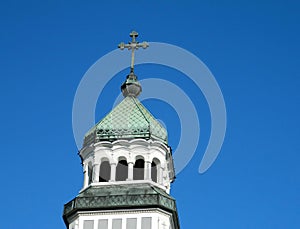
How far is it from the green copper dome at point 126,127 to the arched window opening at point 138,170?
137cm

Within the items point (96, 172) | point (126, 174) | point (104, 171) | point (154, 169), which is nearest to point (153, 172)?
point (154, 169)

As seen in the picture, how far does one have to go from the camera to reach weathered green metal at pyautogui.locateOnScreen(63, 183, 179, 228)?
3975 cm

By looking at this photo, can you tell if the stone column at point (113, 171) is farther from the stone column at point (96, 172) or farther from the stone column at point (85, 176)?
the stone column at point (85, 176)

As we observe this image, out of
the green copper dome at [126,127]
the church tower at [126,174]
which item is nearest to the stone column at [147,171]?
the church tower at [126,174]

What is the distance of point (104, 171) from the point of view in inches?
1697

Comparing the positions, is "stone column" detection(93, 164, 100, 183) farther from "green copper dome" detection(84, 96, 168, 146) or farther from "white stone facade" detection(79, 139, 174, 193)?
"green copper dome" detection(84, 96, 168, 146)

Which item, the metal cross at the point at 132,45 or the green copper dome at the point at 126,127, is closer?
the green copper dome at the point at 126,127

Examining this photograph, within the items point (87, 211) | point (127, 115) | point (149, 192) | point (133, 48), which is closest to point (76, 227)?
point (87, 211)

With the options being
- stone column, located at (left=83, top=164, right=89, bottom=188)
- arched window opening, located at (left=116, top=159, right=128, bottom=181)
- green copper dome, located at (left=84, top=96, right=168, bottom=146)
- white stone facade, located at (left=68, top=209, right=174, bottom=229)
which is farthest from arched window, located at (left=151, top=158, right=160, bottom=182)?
white stone facade, located at (left=68, top=209, right=174, bottom=229)

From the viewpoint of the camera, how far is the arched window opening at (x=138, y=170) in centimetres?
4303

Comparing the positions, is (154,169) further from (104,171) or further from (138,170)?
(104,171)

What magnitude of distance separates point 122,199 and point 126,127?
388 cm

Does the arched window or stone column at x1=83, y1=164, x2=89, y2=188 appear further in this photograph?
the arched window

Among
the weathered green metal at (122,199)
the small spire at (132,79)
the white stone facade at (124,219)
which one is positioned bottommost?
the white stone facade at (124,219)
